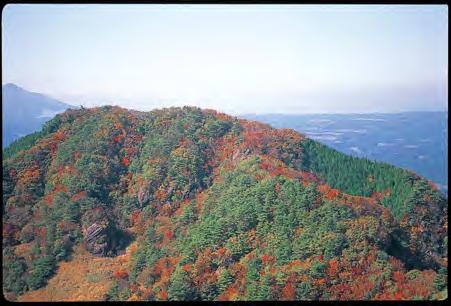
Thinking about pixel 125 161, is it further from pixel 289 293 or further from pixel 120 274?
pixel 289 293

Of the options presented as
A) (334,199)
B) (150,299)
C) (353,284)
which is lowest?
(150,299)

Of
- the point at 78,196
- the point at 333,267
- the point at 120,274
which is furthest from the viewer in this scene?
the point at 78,196

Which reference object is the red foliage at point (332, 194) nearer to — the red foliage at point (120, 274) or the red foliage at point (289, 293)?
the red foliage at point (289, 293)

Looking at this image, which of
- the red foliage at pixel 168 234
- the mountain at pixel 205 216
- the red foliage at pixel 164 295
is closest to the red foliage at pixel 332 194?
the mountain at pixel 205 216

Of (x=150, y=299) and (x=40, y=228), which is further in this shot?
(x=40, y=228)

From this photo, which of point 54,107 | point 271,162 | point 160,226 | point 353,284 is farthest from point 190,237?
point 54,107

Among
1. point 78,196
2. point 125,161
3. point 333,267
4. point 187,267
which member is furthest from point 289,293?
point 125,161

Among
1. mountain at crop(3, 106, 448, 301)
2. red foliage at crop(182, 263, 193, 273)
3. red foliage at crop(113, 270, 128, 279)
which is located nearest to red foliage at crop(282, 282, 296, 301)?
mountain at crop(3, 106, 448, 301)

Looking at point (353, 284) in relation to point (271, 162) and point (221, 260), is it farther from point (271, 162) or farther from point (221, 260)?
point (271, 162)
